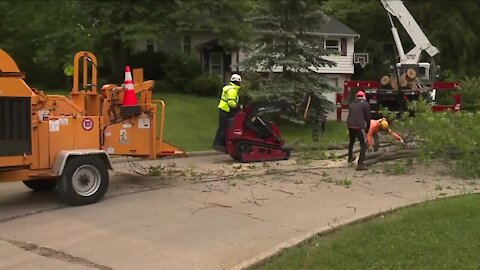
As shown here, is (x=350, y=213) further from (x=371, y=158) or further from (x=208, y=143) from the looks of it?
(x=208, y=143)

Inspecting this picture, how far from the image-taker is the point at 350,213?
8609 millimetres

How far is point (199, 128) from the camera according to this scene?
2038 centimetres

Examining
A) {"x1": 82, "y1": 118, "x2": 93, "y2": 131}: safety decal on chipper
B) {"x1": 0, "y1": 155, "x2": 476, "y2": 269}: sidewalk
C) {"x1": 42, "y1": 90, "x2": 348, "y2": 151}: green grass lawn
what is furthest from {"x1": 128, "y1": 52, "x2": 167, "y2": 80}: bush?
{"x1": 82, "y1": 118, "x2": 93, "y2": 131}: safety decal on chipper

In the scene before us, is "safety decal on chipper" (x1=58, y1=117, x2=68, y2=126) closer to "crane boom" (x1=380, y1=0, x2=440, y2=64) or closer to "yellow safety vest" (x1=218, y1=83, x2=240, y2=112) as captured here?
"yellow safety vest" (x1=218, y1=83, x2=240, y2=112)

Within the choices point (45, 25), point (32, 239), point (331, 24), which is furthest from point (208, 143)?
point (331, 24)

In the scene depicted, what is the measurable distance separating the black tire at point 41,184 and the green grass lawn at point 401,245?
539cm

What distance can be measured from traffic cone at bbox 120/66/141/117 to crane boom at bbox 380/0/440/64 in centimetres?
1941

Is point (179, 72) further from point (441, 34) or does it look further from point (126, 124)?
point (126, 124)

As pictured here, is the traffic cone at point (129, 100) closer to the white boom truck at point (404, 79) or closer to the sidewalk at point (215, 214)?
the sidewalk at point (215, 214)

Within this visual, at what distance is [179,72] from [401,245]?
2729cm

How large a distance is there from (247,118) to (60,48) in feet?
55.9

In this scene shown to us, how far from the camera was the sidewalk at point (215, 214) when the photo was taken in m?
6.93

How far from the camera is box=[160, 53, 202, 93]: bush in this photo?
3244 cm

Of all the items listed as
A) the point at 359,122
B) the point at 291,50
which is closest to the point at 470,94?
the point at 291,50
